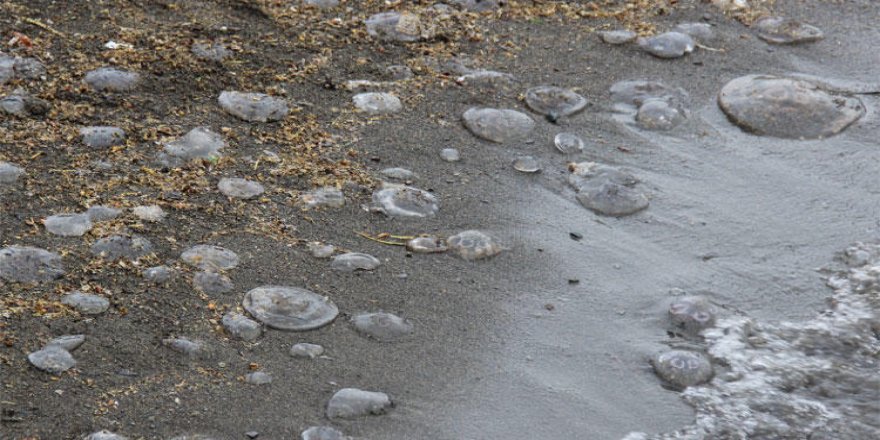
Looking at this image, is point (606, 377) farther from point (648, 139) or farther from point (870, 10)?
point (870, 10)

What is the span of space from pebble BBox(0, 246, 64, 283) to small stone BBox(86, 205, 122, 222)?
0.23 m

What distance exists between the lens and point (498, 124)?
14.0 feet

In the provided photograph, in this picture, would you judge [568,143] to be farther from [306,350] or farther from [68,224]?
[68,224]

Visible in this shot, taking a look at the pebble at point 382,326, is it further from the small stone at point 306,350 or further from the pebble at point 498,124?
the pebble at point 498,124

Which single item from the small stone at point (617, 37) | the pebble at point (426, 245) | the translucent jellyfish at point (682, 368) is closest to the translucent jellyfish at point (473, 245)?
the pebble at point (426, 245)

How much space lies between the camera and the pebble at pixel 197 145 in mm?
3859

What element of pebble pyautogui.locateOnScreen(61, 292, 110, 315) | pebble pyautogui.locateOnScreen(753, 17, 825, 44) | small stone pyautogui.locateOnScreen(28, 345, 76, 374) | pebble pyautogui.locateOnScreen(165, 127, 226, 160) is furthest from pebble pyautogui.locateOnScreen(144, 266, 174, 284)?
pebble pyautogui.locateOnScreen(753, 17, 825, 44)

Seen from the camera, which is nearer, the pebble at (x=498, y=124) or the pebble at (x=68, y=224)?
the pebble at (x=68, y=224)

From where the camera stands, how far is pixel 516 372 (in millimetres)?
3100

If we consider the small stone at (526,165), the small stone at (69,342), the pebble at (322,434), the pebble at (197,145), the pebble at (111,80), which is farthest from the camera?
the pebble at (111,80)

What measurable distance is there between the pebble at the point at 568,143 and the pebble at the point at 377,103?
0.63m

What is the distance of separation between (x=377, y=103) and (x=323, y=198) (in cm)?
71

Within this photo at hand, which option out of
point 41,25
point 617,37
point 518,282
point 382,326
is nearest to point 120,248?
point 382,326

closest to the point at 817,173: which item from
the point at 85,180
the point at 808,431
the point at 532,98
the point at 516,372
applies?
the point at 532,98
